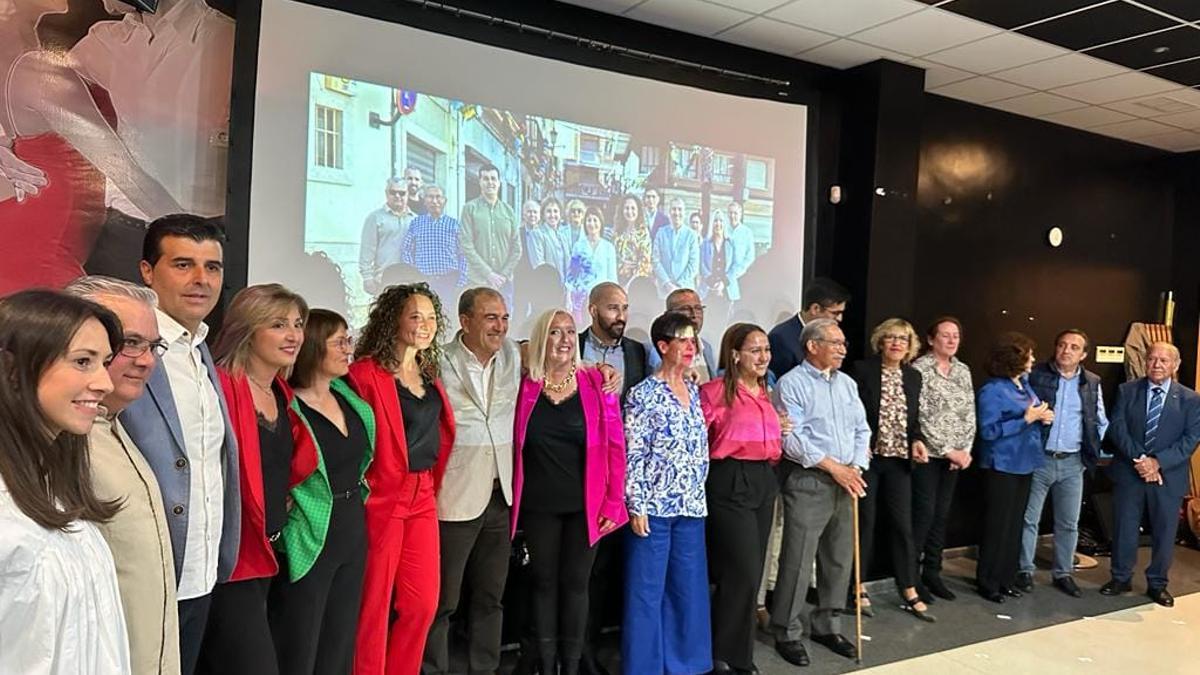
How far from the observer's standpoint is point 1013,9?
404cm

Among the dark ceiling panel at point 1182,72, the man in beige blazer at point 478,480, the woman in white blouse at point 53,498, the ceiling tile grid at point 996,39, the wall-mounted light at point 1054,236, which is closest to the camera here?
the woman in white blouse at point 53,498

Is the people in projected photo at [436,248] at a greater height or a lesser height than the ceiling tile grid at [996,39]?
lesser

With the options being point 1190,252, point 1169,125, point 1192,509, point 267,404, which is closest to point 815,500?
point 267,404

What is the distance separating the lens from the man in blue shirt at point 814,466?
3826 millimetres

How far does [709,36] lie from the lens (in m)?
4.63

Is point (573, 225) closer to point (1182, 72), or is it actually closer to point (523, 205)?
point (523, 205)

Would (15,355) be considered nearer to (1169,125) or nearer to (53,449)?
(53,449)

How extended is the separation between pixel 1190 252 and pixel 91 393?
8.29 metres

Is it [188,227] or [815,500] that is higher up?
[188,227]

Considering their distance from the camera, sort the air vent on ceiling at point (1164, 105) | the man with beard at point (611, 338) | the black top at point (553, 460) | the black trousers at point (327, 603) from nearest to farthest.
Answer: the black trousers at point (327, 603), the black top at point (553, 460), the man with beard at point (611, 338), the air vent on ceiling at point (1164, 105)

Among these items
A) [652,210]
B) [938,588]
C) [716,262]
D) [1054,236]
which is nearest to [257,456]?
[652,210]

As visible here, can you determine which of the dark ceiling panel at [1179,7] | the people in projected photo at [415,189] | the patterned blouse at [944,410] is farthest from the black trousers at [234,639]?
the dark ceiling panel at [1179,7]

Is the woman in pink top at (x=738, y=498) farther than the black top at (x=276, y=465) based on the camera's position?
Yes

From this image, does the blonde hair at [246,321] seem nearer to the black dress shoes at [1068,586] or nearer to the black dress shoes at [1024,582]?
the black dress shoes at [1024,582]
